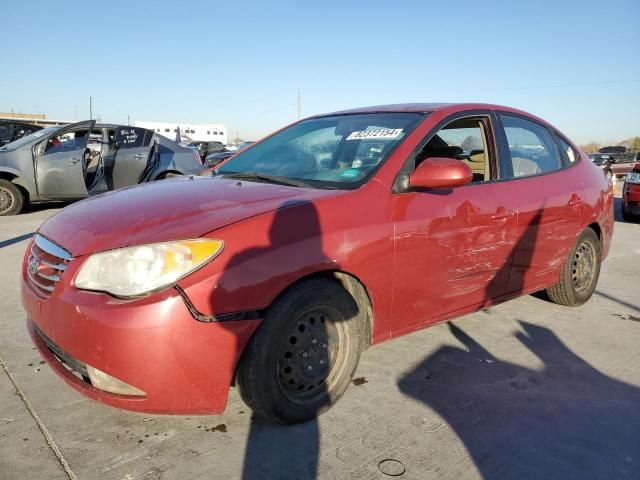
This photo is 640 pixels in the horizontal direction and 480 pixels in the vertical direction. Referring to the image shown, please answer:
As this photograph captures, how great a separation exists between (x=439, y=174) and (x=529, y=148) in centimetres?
152

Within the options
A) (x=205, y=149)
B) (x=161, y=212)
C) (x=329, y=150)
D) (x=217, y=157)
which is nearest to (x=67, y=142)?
(x=217, y=157)

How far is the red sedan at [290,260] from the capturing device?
2008mm

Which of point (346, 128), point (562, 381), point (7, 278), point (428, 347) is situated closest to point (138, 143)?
point (7, 278)

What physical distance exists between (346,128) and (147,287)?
76.0 inches

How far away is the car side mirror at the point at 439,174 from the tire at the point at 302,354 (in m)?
0.74

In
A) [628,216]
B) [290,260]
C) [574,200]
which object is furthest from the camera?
[628,216]

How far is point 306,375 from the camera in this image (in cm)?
239

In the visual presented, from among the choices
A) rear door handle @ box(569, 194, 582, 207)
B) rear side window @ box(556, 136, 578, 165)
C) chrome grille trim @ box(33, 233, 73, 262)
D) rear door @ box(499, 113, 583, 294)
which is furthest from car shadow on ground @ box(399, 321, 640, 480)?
chrome grille trim @ box(33, 233, 73, 262)

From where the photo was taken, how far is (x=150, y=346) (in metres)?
1.94

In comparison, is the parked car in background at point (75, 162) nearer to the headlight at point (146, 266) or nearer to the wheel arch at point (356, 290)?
the wheel arch at point (356, 290)

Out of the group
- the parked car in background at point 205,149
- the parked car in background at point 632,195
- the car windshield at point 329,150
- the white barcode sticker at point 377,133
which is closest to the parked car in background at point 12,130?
the parked car in background at point 205,149

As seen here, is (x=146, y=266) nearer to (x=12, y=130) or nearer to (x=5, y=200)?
(x=5, y=200)

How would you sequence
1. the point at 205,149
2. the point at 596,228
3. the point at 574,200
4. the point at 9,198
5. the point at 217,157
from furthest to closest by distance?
the point at 205,149 < the point at 217,157 < the point at 9,198 < the point at 596,228 < the point at 574,200

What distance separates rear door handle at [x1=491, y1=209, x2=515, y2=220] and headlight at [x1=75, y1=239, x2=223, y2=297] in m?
1.85
